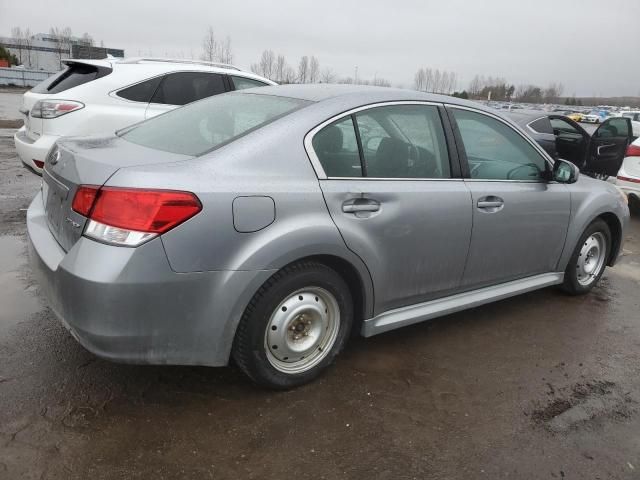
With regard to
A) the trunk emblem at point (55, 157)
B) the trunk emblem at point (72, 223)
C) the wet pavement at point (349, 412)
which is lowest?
the wet pavement at point (349, 412)

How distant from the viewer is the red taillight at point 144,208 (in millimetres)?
2350

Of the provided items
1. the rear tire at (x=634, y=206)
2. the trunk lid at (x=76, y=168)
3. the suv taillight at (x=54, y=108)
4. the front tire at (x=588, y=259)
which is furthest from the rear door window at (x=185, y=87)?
the rear tire at (x=634, y=206)

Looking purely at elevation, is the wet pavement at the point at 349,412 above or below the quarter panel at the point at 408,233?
below

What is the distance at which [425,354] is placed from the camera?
3514 mm

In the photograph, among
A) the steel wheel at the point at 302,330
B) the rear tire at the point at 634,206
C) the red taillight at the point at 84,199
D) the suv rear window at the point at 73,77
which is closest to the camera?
the red taillight at the point at 84,199

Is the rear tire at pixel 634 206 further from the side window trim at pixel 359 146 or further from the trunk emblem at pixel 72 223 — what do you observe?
the trunk emblem at pixel 72 223

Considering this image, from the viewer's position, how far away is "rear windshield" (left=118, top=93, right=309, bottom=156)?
2.88 m

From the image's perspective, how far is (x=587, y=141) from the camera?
9.70 meters

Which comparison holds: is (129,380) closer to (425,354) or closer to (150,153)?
(150,153)

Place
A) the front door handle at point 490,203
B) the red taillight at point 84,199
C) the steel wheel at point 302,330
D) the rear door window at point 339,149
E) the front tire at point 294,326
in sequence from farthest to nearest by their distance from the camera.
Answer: the front door handle at point 490,203
the rear door window at point 339,149
the steel wheel at point 302,330
the front tire at point 294,326
the red taillight at point 84,199

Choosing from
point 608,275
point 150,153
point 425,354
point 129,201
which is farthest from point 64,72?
point 608,275

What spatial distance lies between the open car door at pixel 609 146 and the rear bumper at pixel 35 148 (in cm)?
822

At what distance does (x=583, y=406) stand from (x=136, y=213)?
256 cm

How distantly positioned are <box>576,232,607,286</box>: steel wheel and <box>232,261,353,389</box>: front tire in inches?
98.4
